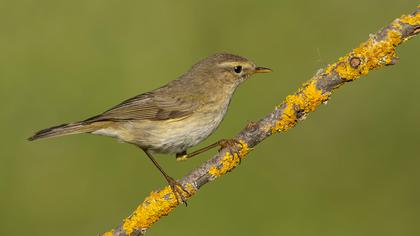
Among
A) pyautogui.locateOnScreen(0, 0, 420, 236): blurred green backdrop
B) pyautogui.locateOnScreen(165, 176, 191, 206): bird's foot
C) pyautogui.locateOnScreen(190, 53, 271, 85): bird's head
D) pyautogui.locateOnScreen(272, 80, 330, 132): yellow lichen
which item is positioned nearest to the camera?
pyautogui.locateOnScreen(272, 80, 330, 132): yellow lichen

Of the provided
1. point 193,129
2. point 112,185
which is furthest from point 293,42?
point 193,129

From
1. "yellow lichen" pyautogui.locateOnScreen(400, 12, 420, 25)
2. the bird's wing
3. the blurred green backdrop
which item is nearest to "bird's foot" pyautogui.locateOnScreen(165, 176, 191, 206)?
the bird's wing

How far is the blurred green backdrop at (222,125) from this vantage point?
Answer: 280 inches

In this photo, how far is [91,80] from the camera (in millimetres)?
8289

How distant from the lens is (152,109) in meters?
5.76

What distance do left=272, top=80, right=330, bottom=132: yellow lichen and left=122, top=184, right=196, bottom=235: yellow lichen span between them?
632 mm

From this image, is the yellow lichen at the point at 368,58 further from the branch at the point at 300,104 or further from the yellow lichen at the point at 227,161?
the yellow lichen at the point at 227,161

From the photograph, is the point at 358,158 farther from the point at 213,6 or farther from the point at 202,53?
the point at 213,6

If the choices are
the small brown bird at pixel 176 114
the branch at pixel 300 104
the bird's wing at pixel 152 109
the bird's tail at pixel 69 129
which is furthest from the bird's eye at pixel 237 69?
the branch at pixel 300 104

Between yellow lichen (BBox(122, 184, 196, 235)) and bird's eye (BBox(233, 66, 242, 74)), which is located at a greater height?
bird's eye (BBox(233, 66, 242, 74))

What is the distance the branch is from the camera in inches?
154

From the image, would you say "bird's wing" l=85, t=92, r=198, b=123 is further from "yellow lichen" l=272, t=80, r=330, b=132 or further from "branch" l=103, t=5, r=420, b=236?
"yellow lichen" l=272, t=80, r=330, b=132

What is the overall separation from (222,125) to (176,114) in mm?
2316

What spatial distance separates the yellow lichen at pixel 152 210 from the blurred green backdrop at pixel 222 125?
8.50 feet
